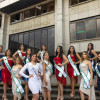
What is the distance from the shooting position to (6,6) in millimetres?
14398

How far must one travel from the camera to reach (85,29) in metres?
11.0

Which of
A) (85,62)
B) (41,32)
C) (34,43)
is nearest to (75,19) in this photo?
(41,32)

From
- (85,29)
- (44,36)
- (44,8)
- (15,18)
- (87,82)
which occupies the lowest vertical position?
(87,82)

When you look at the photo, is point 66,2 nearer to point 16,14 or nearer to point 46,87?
point 16,14

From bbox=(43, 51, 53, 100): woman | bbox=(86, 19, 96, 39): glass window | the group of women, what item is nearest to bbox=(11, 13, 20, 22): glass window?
bbox=(86, 19, 96, 39): glass window

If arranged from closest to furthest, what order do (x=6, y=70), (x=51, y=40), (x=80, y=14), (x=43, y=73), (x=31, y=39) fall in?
(x=43, y=73) → (x=6, y=70) → (x=80, y=14) → (x=51, y=40) → (x=31, y=39)

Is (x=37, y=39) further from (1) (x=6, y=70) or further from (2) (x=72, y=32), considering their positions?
(1) (x=6, y=70)

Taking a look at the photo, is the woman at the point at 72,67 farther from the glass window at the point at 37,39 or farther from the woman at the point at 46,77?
the glass window at the point at 37,39

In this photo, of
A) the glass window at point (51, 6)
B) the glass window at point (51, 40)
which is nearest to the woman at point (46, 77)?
the glass window at point (51, 40)

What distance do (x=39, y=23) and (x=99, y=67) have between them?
31.1ft

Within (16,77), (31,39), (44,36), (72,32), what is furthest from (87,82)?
(31,39)

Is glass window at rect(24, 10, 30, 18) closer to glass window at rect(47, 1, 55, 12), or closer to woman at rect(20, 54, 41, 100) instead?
glass window at rect(47, 1, 55, 12)

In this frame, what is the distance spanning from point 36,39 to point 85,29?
17.0 ft

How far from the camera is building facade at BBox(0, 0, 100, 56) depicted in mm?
10773
